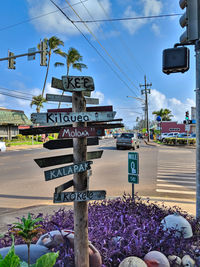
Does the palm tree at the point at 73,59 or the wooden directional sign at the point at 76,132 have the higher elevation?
the palm tree at the point at 73,59

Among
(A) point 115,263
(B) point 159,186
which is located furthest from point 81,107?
(B) point 159,186

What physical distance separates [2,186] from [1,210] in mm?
2637

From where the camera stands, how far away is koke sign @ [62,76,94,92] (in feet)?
6.67

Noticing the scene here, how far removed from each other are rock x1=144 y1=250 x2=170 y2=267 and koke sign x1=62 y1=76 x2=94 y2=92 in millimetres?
1857

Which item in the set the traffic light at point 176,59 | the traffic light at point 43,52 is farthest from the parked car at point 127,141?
the traffic light at point 176,59

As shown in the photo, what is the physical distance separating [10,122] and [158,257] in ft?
116

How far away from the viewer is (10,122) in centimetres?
3434

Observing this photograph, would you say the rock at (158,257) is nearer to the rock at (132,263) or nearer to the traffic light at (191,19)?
the rock at (132,263)

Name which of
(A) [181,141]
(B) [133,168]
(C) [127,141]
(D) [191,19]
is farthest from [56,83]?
(A) [181,141]

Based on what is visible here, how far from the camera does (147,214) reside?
3564mm

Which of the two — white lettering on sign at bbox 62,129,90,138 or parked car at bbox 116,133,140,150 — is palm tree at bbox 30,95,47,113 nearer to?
parked car at bbox 116,133,140,150

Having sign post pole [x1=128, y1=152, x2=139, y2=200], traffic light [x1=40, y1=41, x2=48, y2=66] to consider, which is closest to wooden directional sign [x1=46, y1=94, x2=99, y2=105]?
sign post pole [x1=128, y1=152, x2=139, y2=200]

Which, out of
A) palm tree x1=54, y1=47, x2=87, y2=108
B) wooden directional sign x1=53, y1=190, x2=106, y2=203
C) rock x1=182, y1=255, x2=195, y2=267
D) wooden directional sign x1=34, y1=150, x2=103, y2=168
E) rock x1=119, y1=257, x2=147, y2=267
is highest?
palm tree x1=54, y1=47, x2=87, y2=108

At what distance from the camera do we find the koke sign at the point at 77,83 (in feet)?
6.67
